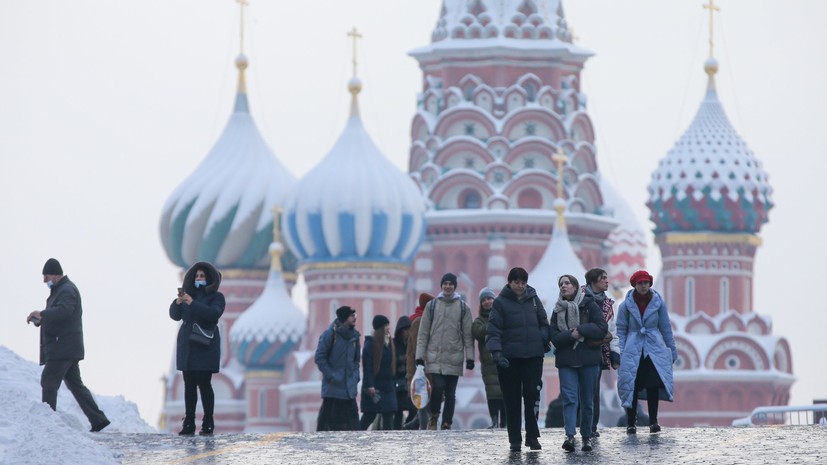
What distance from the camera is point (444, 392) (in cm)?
2097

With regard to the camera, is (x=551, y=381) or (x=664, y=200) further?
(x=664, y=200)

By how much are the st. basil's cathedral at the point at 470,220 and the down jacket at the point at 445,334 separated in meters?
46.6

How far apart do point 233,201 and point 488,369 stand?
52.1 meters

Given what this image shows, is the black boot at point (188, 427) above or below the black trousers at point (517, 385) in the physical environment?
below

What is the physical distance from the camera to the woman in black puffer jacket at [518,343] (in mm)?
17219

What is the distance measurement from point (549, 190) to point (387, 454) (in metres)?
53.8

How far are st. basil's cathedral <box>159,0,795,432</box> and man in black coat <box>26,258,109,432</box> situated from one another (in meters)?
47.4

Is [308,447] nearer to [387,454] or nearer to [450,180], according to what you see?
[387,454]

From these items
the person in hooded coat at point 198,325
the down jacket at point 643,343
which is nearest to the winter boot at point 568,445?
the down jacket at point 643,343

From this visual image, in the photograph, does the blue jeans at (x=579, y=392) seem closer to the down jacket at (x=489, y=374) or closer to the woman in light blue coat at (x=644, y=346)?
the woman in light blue coat at (x=644, y=346)

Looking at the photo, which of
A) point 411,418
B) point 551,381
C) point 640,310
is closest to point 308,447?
point 640,310

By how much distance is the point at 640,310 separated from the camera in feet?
61.0

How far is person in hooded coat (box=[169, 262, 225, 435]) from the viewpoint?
19094mm

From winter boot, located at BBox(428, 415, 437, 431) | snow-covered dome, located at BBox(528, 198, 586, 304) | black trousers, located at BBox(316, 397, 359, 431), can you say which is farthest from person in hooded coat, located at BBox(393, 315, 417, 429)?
snow-covered dome, located at BBox(528, 198, 586, 304)
